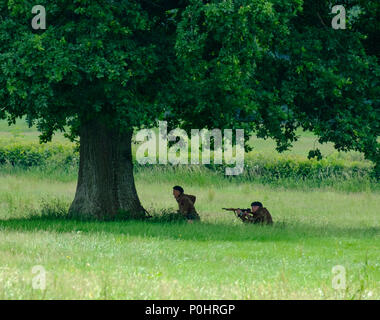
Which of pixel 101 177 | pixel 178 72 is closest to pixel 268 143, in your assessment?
pixel 101 177

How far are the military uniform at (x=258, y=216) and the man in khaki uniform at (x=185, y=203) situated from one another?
59.5 inches

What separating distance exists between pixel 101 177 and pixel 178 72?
15.1ft

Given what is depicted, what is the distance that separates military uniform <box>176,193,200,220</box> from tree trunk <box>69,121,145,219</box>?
1.97 metres

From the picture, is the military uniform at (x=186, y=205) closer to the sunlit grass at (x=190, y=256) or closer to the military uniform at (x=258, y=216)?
the sunlit grass at (x=190, y=256)

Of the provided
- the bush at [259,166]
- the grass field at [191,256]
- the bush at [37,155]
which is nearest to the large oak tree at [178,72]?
the grass field at [191,256]

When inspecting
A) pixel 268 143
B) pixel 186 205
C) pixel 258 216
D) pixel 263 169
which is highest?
pixel 268 143

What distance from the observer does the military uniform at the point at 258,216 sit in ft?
70.2

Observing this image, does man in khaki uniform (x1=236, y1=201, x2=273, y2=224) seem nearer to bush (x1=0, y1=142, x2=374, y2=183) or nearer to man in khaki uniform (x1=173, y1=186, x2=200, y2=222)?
man in khaki uniform (x1=173, y1=186, x2=200, y2=222)

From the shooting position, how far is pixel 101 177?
74.5ft

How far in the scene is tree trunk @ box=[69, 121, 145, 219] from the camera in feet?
74.2

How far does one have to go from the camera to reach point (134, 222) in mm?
21453

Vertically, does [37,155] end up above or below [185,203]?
above

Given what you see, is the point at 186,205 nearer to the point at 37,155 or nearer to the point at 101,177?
the point at 101,177

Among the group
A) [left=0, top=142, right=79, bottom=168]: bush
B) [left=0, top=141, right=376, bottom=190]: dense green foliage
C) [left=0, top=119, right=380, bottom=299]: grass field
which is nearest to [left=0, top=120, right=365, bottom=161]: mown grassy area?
[left=0, top=141, right=376, bottom=190]: dense green foliage
